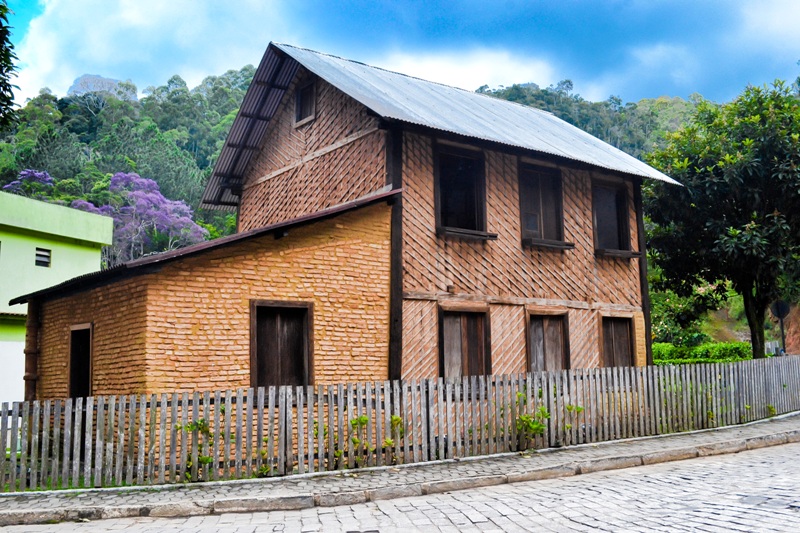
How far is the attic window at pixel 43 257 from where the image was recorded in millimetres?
25944

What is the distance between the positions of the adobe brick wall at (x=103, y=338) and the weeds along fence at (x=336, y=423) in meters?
0.65

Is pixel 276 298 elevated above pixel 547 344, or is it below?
above

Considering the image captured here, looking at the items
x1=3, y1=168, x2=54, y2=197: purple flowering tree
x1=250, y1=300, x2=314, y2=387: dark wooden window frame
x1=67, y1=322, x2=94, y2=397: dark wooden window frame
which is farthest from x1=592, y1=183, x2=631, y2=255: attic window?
x1=3, y1=168, x2=54, y2=197: purple flowering tree

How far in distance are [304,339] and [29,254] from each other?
17426 millimetres

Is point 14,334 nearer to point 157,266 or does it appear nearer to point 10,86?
point 10,86

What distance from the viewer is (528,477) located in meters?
10.2

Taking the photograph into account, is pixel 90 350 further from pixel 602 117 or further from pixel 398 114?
pixel 602 117

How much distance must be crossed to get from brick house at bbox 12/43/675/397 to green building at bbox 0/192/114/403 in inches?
349

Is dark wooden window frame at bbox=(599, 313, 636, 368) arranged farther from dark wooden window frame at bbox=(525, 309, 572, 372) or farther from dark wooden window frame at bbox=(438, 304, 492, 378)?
dark wooden window frame at bbox=(438, 304, 492, 378)

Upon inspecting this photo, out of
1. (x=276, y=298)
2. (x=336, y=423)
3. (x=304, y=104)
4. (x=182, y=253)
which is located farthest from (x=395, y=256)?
(x=304, y=104)

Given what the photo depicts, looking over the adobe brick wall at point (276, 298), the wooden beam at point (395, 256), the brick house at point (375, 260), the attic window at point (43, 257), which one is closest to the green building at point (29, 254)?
the attic window at point (43, 257)

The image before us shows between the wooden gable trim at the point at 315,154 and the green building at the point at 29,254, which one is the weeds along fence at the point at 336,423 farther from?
the green building at the point at 29,254

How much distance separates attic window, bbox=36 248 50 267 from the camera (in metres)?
25.9

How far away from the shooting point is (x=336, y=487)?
9.16 m
